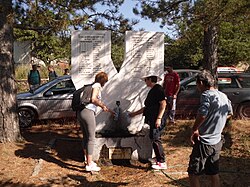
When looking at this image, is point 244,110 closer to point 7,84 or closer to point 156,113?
point 156,113

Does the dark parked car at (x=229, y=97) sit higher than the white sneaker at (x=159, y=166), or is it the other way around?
the dark parked car at (x=229, y=97)

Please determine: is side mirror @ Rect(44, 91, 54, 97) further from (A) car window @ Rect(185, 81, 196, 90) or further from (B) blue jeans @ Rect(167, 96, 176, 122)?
(A) car window @ Rect(185, 81, 196, 90)

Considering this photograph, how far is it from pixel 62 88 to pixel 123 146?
406 centimetres

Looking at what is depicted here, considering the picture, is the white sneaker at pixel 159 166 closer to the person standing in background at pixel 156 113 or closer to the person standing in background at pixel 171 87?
the person standing in background at pixel 156 113

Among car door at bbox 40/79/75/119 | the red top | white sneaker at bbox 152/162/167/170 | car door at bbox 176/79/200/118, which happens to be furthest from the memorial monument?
car door at bbox 176/79/200/118

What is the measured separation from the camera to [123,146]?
675 centimetres

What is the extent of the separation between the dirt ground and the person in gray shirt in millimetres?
1149

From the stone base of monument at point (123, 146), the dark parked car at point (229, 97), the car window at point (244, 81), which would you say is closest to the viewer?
the stone base of monument at point (123, 146)

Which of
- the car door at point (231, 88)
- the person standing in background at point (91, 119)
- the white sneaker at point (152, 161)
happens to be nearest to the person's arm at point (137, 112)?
the person standing in background at point (91, 119)

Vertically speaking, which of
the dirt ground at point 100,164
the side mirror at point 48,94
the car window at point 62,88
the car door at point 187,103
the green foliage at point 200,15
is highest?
the green foliage at point 200,15

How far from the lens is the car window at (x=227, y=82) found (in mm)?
10711

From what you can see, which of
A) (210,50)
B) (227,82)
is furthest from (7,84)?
(227,82)

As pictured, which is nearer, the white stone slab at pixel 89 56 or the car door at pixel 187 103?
the white stone slab at pixel 89 56

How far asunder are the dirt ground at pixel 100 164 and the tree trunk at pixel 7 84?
0.36m
